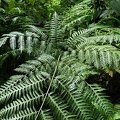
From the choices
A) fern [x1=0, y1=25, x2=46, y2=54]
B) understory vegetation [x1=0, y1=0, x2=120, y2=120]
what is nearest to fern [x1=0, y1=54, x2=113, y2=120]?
understory vegetation [x1=0, y1=0, x2=120, y2=120]

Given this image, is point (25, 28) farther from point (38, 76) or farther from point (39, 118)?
point (39, 118)

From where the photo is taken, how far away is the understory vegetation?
1812 millimetres

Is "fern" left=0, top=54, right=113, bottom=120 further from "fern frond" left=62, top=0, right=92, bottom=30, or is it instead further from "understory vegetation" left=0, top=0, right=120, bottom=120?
"fern frond" left=62, top=0, right=92, bottom=30

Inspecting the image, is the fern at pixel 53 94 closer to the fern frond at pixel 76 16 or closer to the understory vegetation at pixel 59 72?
the understory vegetation at pixel 59 72

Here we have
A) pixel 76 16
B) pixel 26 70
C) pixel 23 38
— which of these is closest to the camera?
pixel 26 70

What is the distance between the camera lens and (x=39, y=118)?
1.82 meters

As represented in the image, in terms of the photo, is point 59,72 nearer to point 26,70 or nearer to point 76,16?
point 26,70

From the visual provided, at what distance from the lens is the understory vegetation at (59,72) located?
181cm

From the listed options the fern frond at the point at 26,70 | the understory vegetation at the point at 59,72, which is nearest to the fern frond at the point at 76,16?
the understory vegetation at the point at 59,72

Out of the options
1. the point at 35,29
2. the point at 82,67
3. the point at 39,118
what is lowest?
the point at 39,118

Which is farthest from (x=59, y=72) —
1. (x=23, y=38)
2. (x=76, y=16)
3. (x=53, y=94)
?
(x=76, y=16)

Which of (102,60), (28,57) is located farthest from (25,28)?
(102,60)

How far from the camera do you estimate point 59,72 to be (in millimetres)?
2061

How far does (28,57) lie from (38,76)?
1.27 ft
